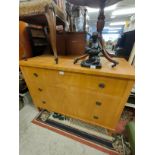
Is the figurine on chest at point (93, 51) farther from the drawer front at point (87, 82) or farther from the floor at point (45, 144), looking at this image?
the floor at point (45, 144)

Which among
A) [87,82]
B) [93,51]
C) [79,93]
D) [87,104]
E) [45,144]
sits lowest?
[45,144]

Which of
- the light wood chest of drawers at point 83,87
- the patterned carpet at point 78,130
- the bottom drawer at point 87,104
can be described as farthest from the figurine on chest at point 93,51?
the patterned carpet at point 78,130

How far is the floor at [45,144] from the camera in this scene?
948mm

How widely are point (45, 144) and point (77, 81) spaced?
0.77 meters

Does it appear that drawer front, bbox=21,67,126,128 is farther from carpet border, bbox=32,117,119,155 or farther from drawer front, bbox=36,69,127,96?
carpet border, bbox=32,117,119,155

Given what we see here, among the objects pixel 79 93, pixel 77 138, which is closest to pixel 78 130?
pixel 77 138

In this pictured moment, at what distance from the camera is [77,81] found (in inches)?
33.1

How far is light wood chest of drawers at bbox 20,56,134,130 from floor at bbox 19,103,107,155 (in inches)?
10.6

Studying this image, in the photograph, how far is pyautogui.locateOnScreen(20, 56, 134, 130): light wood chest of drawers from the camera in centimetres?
73

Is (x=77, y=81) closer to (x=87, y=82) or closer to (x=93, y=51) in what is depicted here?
(x=87, y=82)

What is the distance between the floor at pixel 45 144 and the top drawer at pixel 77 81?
1.93 feet

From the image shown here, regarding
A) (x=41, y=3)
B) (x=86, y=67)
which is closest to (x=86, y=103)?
(x=86, y=67)

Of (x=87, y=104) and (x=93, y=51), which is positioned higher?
(x=93, y=51)

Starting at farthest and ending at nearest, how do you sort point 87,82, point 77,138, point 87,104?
point 77,138 < point 87,104 < point 87,82
